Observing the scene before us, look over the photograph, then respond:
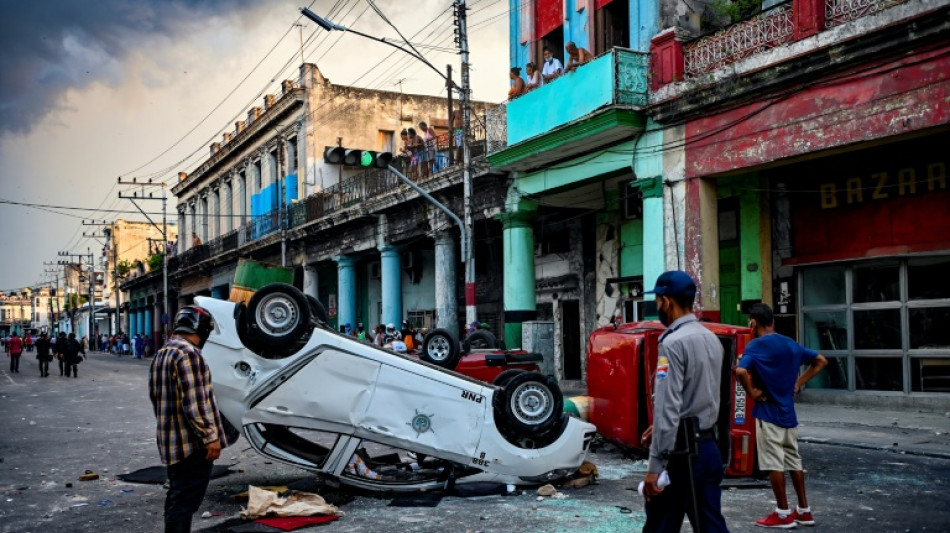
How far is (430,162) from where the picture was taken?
23.5 metres

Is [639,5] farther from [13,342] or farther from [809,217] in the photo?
[13,342]

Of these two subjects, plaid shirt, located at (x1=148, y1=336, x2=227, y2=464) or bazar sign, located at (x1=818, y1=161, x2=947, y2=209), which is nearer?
plaid shirt, located at (x1=148, y1=336, x2=227, y2=464)

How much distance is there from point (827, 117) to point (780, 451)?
7848 millimetres

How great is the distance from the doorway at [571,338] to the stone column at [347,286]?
407 inches

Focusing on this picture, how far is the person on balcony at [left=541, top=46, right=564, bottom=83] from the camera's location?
17.3 meters

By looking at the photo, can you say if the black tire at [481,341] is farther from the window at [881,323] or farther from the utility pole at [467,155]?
the window at [881,323]

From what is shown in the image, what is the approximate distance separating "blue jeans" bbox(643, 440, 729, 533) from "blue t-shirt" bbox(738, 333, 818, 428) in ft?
7.61

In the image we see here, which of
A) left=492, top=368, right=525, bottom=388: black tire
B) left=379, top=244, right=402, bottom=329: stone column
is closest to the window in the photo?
left=492, top=368, right=525, bottom=388: black tire

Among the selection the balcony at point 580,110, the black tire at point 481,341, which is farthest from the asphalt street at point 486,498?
the balcony at point 580,110

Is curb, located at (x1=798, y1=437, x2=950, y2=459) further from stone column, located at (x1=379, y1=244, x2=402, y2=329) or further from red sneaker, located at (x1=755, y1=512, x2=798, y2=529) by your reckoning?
stone column, located at (x1=379, y1=244, x2=402, y2=329)

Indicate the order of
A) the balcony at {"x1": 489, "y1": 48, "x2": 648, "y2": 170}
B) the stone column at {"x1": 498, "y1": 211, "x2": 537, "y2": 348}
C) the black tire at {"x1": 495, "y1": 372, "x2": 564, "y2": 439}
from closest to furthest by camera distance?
the black tire at {"x1": 495, "y1": 372, "x2": 564, "y2": 439} → the balcony at {"x1": 489, "y1": 48, "x2": 648, "y2": 170} → the stone column at {"x1": 498, "y1": 211, "x2": 537, "y2": 348}

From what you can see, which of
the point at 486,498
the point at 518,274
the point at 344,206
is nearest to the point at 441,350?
the point at 486,498

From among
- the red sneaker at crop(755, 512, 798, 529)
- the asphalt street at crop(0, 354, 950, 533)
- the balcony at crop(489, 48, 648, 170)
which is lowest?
the asphalt street at crop(0, 354, 950, 533)

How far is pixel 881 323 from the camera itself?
14391mm
